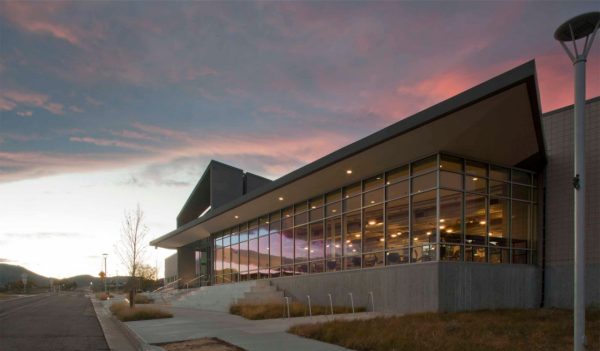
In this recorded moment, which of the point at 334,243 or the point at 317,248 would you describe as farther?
the point at 317,248

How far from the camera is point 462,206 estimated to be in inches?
732

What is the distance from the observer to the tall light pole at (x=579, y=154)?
308 inches

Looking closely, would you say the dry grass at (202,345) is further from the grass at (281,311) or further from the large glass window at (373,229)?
the large glass window at (373,229)

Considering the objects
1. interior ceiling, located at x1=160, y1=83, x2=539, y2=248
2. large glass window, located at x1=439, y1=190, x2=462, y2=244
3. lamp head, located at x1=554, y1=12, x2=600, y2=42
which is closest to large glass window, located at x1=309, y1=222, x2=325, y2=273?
interior ceiling, located at x1=160, y1=83, x2=539, y2=248

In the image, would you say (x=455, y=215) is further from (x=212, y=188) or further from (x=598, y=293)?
(x=212, y=188)

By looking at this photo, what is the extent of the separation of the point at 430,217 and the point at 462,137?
327 cm

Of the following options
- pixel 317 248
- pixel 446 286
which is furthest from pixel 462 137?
pixel 317 248

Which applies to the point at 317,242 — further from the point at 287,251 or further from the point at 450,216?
the point at 450,216

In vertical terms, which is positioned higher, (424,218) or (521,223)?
(424,218)

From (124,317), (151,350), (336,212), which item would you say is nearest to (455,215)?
(336,212)

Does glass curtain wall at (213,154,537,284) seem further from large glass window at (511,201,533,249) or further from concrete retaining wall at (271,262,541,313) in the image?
concrete retaining wall at (271,262,541,313)

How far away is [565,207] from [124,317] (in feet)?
61.7

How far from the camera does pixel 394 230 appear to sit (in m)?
20.3

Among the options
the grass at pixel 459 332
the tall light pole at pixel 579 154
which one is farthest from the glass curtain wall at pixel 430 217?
the tall light pole at pixel 579 154
